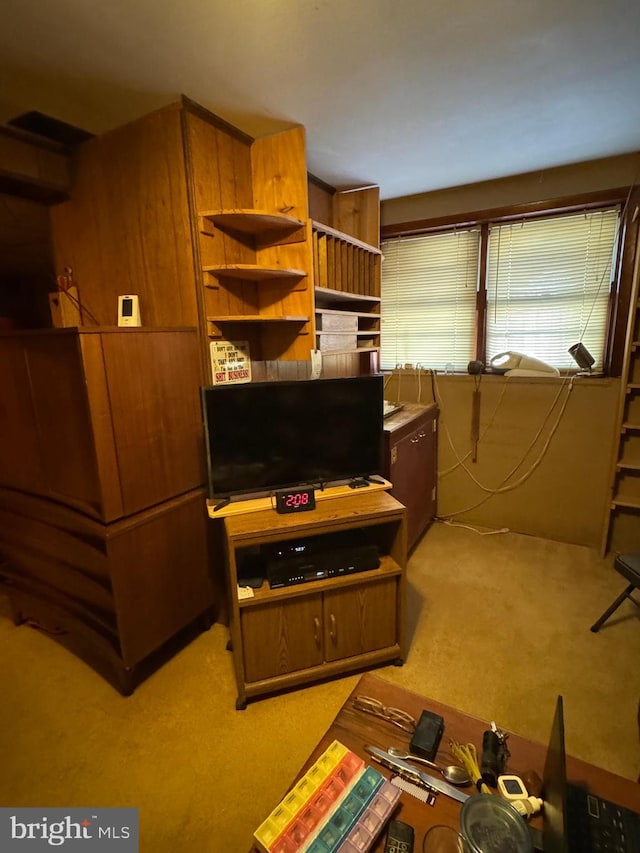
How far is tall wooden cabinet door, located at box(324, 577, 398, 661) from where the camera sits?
5.76ft

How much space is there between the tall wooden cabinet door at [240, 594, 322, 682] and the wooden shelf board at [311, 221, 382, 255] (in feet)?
5.58

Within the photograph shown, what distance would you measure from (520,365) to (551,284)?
55 cm

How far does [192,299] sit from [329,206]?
4.61 feet

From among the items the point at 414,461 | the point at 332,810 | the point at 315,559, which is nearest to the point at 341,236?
the point at 414,461

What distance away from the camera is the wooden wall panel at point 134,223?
175 centimetres

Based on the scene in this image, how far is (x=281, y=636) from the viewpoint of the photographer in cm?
170

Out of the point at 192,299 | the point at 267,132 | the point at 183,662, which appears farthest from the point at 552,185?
the point at 183,662

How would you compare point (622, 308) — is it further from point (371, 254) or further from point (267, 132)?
point (267, 132)

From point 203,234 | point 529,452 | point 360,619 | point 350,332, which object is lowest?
point 360,619

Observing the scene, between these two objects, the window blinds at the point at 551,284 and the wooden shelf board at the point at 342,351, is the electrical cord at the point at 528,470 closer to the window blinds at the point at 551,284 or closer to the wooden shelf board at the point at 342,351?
the window blinds at the point at 551,284

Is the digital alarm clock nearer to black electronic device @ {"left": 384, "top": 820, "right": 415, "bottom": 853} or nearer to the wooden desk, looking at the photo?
the wooden desk

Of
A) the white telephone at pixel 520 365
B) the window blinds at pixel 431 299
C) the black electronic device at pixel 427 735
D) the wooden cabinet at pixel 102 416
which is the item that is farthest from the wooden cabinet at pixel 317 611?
the window blinds at pixel 431 299

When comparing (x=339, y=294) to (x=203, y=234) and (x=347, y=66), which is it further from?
(x=347, y=66)

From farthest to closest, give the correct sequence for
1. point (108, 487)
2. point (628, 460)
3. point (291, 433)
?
point (628, 460) < point (291, 433) < point (108, 487)
